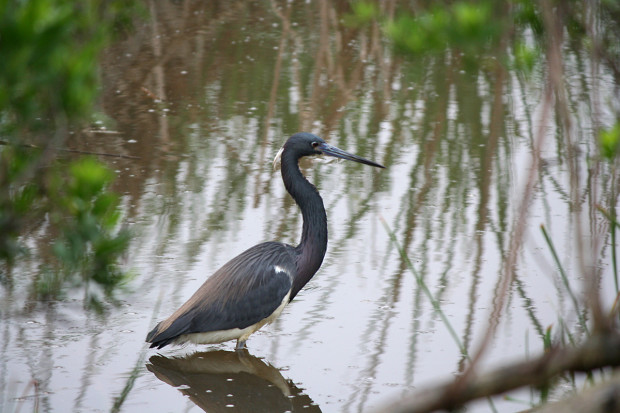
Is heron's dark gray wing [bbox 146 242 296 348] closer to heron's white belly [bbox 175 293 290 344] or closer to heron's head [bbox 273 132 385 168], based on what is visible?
heron's white belly [bbox 175 293 290 344]

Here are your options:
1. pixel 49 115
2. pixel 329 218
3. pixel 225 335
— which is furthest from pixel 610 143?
pixel 329 218

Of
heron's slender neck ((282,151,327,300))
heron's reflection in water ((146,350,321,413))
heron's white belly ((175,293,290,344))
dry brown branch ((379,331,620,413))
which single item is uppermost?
dry brown branch ((379,331,620,413))

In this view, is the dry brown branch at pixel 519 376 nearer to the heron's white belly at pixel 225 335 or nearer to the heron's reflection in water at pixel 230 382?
the heron's reflection in water at pixel 230 382

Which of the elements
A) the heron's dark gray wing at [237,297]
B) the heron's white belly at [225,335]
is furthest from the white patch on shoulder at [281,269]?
the heron's white belly at [225,335]

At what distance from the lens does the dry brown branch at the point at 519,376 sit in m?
1.08

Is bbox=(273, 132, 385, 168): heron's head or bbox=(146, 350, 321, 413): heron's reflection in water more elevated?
bbox=(273, 132, 385, 168): heron's head

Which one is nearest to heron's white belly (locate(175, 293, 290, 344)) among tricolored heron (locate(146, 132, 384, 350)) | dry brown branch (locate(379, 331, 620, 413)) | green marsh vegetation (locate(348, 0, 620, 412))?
tricolored heron (locate(146, 132, 384, 350))

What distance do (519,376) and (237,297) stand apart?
3656mm

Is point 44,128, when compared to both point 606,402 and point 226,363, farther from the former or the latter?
point 226,363

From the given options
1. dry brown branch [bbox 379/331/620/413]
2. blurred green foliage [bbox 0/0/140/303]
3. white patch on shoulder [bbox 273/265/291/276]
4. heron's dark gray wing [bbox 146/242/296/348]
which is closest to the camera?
dry brown branch [bbox 379/331/620/413]

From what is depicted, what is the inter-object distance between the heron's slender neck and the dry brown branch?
3726mm

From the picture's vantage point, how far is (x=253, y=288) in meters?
4.71

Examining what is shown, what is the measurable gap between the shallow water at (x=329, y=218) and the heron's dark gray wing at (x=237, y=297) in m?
0.20

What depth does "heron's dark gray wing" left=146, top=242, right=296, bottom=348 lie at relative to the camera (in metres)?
4.51
